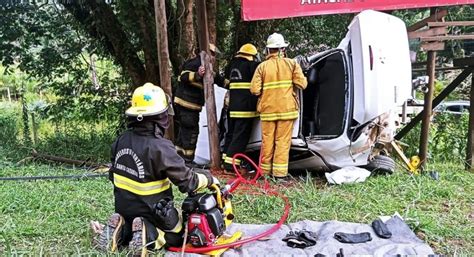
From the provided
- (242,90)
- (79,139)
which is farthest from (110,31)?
(242,90)

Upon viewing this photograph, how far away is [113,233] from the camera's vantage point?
3.19 m

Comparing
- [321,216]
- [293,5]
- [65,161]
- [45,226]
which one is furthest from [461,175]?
[65,161]

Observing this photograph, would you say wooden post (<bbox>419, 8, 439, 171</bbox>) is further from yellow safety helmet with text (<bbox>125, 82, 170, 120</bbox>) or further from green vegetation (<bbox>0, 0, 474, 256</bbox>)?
yellow safety helmet with text (<bbox>125, 82, 170, 120</bbox>)

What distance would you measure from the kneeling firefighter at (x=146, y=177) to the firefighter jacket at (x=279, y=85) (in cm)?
234

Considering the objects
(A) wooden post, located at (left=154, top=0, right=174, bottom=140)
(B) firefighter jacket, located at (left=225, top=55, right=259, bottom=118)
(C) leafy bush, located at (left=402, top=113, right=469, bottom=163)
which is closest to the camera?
(A) wooden post, located at (left=154, top=0, right=174, bottom=140)

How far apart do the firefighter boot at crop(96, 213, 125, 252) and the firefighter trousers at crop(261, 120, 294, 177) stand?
2585mm

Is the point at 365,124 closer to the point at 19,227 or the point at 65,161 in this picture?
the point at 19,227

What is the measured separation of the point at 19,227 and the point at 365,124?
353 cm

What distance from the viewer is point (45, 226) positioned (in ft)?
12.9

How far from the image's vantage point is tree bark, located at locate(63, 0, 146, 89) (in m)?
8.38

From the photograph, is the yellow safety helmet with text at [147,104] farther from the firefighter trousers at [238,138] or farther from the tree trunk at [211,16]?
the tree trunk at [211,16]

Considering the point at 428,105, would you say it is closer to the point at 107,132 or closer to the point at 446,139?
the point at 446,139

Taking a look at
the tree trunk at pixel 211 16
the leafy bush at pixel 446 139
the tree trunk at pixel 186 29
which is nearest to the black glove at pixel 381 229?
the leafy bush at pixel 446 139

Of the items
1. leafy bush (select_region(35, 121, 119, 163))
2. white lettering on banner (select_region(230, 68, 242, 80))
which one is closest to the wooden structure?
white lettering on banner (select_region(230, 68, 242, 80))
